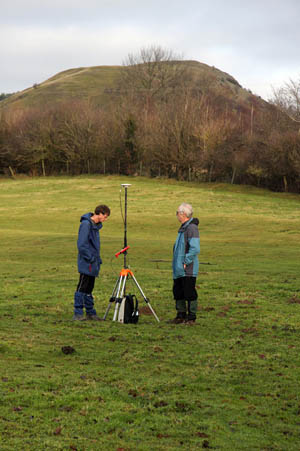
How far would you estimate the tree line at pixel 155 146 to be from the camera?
73.8 meters

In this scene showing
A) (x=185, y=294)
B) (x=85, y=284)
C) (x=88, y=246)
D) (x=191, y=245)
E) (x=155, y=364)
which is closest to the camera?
(x=155, y=364)

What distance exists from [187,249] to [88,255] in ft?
7.18

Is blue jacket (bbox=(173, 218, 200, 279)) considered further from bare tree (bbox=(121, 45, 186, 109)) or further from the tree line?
bare tree (bbox=(121, 45, 186, 109))

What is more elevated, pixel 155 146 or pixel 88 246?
pixel 155 146

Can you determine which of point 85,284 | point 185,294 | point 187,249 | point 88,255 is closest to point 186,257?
point 187,249

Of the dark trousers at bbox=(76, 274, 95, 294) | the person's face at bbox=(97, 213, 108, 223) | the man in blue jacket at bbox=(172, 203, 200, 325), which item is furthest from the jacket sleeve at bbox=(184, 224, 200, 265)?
the dark trousers at bbox=(76, 274, 95, 294)

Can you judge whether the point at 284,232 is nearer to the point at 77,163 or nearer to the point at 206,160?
the point at 206,160

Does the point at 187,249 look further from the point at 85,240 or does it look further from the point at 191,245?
the point at 85,240

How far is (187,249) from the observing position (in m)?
11.6

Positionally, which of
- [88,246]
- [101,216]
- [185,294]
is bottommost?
[185,294]

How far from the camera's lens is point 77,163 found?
298ft

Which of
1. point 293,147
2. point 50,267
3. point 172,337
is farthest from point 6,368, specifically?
point 293,147

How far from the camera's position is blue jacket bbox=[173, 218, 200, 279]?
37.6ft

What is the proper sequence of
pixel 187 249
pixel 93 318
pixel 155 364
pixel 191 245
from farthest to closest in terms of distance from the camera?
pixel 93 318
pixel 187 249
pixel 191 245
pixel 155 364
